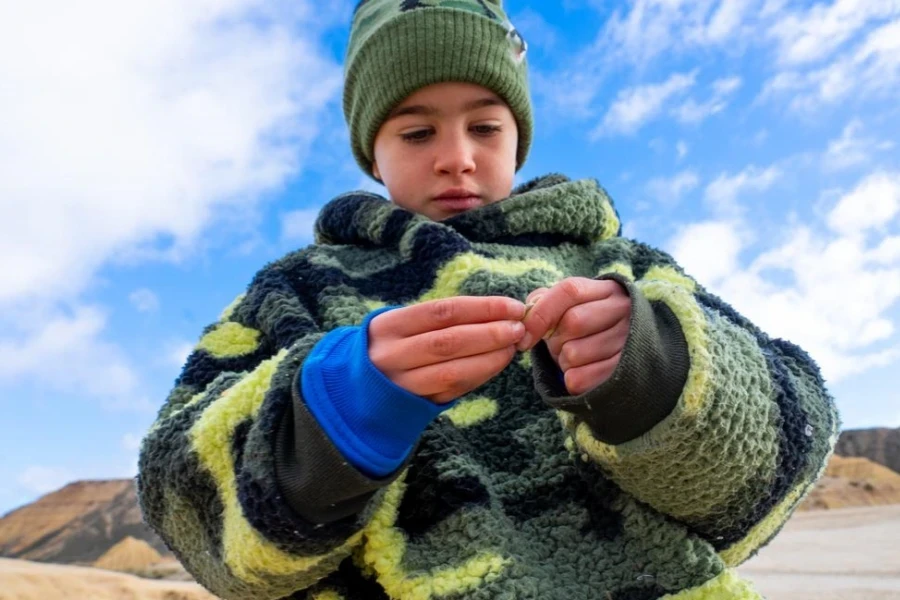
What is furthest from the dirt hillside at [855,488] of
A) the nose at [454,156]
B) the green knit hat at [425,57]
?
the nose at [454,156]

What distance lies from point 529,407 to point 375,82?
612 millimetres

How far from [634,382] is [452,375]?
0.15 m

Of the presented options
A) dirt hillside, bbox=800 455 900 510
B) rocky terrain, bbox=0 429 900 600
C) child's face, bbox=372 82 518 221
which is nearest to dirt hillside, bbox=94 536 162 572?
rocky terrain, bbox=0 429 900 600

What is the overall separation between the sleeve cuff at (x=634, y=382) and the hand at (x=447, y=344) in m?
0.07

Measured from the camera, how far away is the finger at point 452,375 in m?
0.59

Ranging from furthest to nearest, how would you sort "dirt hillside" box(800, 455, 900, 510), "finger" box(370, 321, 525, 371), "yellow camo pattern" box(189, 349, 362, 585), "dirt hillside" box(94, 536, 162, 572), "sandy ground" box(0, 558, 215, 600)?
1. "dirt hillside" box(800, 455, 900, 510)
2. "dirt hillside" box(94, 536, 162, 572)
3. "sandy ground" box(0, 558, 215, 600)
4. "yellow camo pattern" box(189, 349, 362, 585)
5. "finger" box(370, 321, 525, 371)

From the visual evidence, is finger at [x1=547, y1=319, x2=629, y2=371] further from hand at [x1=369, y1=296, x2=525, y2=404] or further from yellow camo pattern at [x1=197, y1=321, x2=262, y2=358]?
yellow camo pattern at [x1=197, y1=321, x2=262, y2=358]

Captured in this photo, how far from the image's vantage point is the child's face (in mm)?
1095

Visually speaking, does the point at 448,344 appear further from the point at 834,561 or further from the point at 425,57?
the point at 834,561

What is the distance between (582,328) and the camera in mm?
632

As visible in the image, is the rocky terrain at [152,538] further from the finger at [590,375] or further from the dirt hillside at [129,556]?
the finger at [590,375]

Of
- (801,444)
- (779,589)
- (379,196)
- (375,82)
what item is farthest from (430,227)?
(779,589)

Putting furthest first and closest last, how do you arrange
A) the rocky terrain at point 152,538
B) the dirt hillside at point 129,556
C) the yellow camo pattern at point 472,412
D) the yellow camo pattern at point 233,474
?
the dirt hillside at point 129,556 → the rocky terrain at point 152,538 → the yellow camo pattern at point 472,412 → the yellow camo pattern at point 233,474

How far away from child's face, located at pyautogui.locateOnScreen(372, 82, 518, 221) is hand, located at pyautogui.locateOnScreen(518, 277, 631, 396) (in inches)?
19.1
